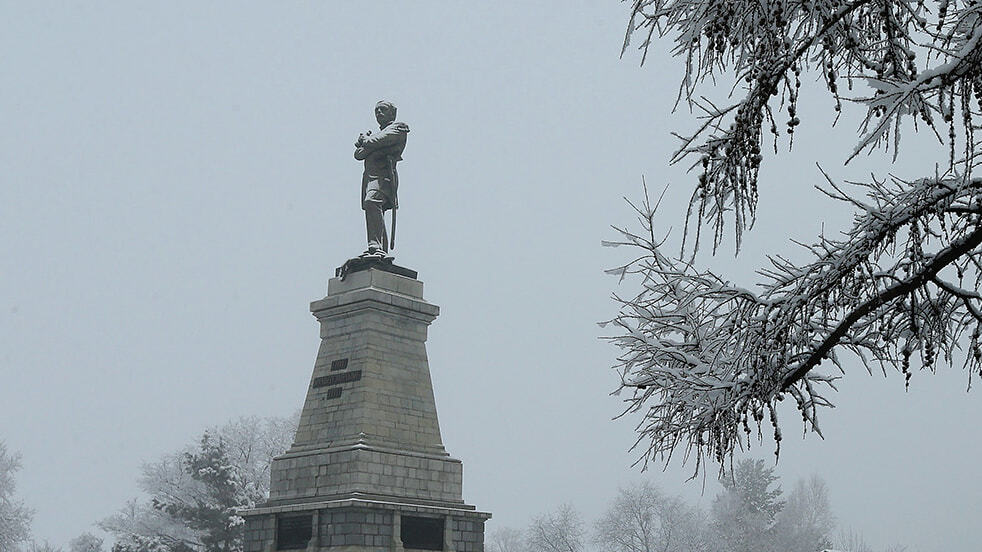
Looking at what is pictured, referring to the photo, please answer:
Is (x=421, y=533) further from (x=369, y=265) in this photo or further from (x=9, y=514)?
(x=9, y=514)

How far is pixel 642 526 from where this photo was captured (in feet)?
162

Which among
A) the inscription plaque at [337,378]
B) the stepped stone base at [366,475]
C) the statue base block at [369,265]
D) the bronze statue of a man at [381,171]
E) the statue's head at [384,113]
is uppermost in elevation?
the statue's head at [384,113]

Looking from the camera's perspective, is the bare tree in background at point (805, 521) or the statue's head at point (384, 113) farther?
the bare tree in background at point (805, 521)

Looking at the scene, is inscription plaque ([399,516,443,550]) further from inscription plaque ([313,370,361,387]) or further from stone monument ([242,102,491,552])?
inscription plaque ([313,370,361,387])

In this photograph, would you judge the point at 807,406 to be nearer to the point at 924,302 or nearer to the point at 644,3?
the point at 924,302

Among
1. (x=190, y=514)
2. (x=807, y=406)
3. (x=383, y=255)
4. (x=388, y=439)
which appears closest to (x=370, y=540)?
(x=388, y=439)

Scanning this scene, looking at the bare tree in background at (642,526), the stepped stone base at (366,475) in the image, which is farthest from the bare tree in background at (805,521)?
the stepped stone base at (366,475)

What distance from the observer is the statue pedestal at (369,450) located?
19625 millimetres

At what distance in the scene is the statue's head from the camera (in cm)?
2356

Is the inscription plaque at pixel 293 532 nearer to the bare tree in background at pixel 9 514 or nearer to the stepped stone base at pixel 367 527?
the stepped stone base at pixel 367 527

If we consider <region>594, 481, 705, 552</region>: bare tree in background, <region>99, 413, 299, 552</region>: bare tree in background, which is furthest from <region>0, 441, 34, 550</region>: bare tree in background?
<region>594, 481, 705, 552</region>: bare tree in background

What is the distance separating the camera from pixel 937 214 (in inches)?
205

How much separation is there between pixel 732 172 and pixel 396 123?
18909mm

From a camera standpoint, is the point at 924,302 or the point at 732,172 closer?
the point at 732,172
